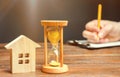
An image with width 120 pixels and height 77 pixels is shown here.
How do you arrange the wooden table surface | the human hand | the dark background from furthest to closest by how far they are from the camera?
the dark background < the human hand < the wooden table surface

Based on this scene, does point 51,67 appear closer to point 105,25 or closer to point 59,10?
point 105,25

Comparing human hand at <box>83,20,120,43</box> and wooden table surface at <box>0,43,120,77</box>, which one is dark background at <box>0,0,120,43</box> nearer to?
human hand at <box>83,20,120,43</box>

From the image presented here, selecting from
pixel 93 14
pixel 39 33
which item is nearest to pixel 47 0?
pixel 39 33

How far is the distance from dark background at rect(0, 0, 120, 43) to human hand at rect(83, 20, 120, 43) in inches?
12.2

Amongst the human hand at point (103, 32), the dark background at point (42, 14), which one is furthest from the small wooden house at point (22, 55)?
the dark background at point (42, 14)

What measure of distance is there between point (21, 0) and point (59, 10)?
28 centimetres

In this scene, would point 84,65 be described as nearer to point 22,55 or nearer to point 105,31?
point 22,55

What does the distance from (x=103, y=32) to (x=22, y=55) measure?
775 mm

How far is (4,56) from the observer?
1.14m

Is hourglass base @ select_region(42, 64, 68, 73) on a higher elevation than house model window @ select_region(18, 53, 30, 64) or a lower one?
lower

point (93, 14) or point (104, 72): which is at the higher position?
point (93, 14)

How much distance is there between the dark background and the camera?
1845mm


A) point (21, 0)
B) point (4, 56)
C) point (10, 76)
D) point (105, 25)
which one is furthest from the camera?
point (21, 0)

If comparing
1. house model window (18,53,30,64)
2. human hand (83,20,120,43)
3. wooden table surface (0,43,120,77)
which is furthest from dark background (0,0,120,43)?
house model window (18,53,30,64)
